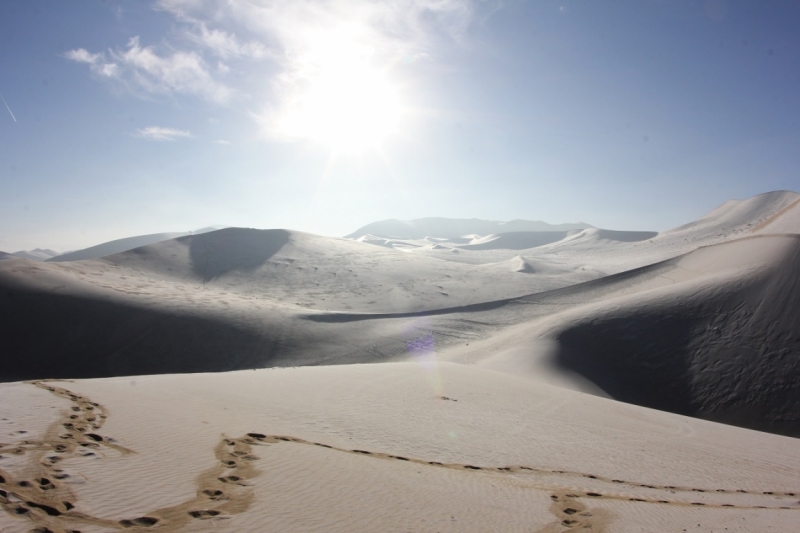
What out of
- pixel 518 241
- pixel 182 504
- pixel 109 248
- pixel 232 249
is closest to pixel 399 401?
pixel 182 504

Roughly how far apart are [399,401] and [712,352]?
15.5 meters

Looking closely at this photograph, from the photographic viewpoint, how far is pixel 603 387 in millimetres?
17547

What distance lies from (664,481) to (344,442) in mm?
4972

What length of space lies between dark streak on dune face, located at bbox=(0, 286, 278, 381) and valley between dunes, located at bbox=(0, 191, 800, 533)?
4.0 inches

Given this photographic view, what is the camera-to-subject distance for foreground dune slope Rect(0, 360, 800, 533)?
400cm

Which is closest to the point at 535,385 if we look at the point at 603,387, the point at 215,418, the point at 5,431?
the point at 603,387

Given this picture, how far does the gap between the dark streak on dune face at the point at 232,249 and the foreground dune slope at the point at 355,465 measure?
30.5 meters

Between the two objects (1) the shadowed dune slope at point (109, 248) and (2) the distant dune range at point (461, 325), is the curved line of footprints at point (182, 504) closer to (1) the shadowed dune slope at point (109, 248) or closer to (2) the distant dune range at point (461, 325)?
(2) the distant dune range at point (461, 325)

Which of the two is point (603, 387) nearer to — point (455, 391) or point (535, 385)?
point (535, 385)

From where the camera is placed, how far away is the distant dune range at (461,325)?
1722cm

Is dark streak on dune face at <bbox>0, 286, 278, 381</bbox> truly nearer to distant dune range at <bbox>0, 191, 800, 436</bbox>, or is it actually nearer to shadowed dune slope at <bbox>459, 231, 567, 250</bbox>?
distant dune range at <bbox>0, 191, 800, 436</bbox>

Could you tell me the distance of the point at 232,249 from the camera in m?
44.4

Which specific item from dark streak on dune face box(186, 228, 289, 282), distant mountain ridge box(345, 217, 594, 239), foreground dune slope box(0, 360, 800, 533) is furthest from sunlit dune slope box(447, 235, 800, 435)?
distant mountain ridge box(345, 217, 594, 239)

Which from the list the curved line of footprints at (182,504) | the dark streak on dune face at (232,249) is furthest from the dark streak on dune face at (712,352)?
the dark streak on dune face at (232,249)
